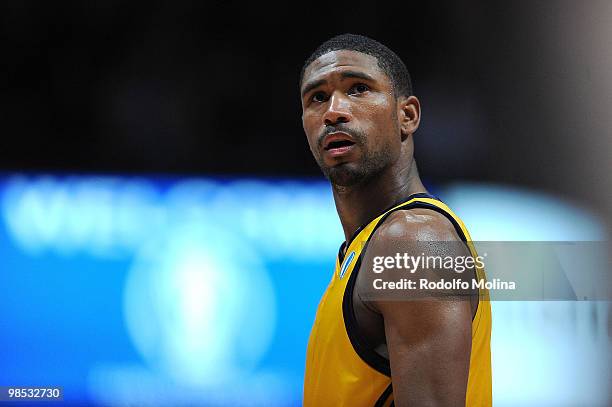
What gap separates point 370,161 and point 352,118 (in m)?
0.10

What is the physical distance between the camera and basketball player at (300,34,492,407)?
102 cm

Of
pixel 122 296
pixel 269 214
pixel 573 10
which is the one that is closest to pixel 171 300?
pixel 122 296

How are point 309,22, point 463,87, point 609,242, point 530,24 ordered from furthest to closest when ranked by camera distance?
point 309,22
point 463,87
point 530,24
point 609,242

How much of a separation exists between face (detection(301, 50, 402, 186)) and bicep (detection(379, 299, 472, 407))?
0.41 metres

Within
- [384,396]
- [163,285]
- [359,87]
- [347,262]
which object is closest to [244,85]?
[163,285]

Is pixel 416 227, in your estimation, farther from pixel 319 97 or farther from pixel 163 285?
pixel 163 285

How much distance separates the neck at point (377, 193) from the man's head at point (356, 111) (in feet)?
0.06

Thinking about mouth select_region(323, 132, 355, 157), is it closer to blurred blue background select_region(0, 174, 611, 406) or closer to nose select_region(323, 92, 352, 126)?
nose select_region(323, 92, 352, 126)

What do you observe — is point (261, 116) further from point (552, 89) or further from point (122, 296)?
point (552, 89)

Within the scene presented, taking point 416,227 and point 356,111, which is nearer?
point 416,227

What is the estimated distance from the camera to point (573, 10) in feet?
5.54

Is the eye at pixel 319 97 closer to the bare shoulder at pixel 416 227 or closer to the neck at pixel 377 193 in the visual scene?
the neck at pixel 377 193

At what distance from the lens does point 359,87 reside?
1.42 m

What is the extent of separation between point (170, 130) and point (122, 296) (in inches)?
22.0
